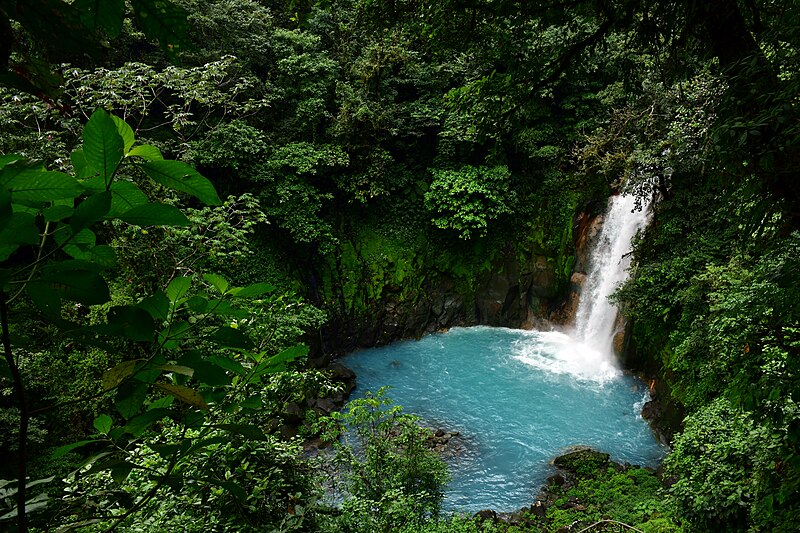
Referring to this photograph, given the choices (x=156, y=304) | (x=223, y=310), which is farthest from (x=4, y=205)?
(x=223, y=310)

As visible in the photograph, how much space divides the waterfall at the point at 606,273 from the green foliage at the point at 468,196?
2365 mm

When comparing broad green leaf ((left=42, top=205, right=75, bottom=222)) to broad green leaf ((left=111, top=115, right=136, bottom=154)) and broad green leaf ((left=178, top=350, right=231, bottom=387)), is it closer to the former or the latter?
broad green leaf ((left=111, top=115, right=136, bottom=154))

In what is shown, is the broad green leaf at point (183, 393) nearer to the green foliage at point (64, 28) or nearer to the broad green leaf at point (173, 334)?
the broad green leaf at point (173, 334)

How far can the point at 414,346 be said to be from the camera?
1120 centimetres

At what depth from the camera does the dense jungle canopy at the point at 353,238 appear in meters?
0.67

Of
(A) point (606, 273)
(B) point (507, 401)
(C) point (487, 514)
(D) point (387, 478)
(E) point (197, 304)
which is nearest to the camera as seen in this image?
(E) point (197, 304)

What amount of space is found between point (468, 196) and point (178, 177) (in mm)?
10775

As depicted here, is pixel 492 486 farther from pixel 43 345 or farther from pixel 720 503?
pixel 43 345

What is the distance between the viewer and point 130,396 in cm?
72

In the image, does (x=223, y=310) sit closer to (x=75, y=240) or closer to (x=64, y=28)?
(x=75, y=240)

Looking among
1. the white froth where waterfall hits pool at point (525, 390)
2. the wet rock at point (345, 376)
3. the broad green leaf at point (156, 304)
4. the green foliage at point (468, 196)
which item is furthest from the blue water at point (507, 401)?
the broad green leaf at point (156, 304)

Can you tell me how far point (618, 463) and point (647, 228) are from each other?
4.56 metres

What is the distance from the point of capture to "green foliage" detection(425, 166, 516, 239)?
1102 cm

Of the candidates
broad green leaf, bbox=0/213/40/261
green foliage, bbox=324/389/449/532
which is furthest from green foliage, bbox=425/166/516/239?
broad green leaf, bbox=0/213/40/261
